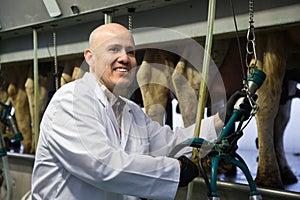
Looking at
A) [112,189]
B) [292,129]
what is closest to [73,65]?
[112,189]

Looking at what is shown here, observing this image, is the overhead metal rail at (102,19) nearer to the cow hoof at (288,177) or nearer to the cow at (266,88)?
the cow at (266,88)

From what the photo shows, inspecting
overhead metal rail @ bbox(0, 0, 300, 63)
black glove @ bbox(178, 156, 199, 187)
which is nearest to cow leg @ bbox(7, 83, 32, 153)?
overhead metal rail @ bbox(0, 0, 300, 63)

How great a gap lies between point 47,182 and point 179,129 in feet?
1.48

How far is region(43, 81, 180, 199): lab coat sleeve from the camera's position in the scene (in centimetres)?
98

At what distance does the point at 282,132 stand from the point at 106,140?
5.10 ft

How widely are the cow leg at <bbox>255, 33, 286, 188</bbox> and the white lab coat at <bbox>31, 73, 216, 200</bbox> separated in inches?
17.8

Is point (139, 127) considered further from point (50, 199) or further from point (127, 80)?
point (50, 199)

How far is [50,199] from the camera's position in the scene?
3.78 ft

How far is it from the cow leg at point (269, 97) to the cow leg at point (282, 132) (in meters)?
0.48

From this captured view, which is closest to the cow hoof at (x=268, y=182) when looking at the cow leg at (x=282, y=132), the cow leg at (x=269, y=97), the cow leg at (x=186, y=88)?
the cow leg at (x=269, y=97)

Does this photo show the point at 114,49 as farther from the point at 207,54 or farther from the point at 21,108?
the point at 21,108

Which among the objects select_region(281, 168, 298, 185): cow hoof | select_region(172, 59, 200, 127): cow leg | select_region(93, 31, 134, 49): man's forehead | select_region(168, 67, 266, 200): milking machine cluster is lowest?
select_region(281, 168, 298, 185): cow hoof

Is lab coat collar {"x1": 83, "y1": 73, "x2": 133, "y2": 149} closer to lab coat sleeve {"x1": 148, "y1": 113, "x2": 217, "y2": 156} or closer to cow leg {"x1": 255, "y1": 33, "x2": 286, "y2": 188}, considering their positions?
lab coat sleeve {"x1": 148, "y1": 113, "x2": 217, "y2": 156}

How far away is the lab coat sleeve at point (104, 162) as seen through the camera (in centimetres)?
98
